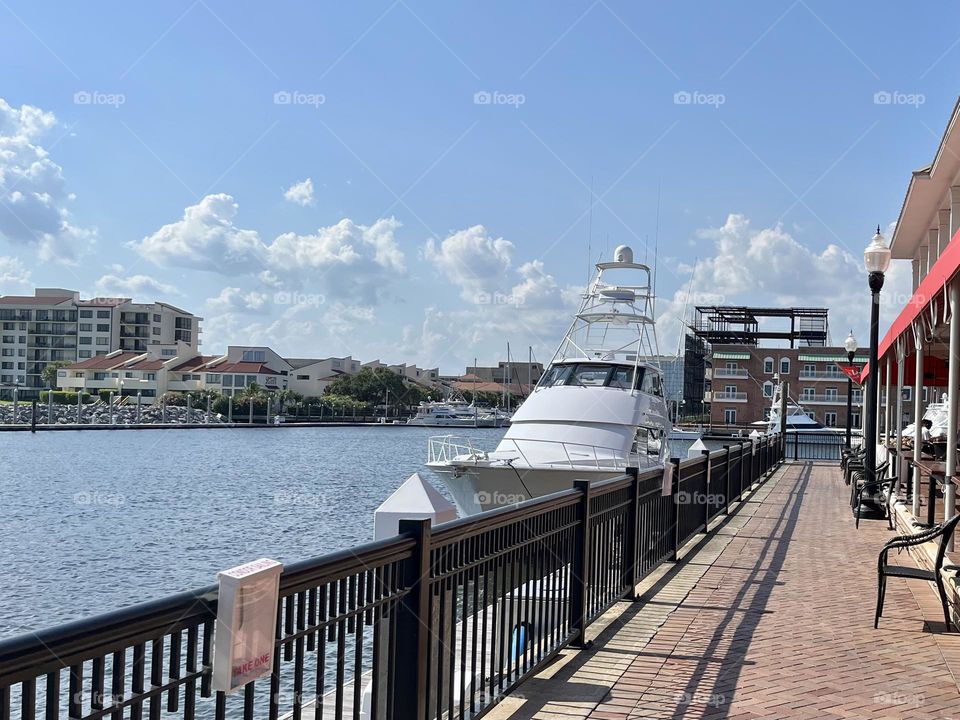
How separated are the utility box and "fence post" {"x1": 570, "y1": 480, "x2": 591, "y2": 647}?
4084 millimetres

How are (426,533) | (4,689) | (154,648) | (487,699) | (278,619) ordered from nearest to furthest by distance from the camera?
1. (4,689)
2. (154,648)
3. (278,619)
4. (426,533)
5. (487,699)

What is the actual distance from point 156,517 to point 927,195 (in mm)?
25192

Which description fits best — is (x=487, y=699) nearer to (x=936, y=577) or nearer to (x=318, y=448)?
(x=936, y=577)

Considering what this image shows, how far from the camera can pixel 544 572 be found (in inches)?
258

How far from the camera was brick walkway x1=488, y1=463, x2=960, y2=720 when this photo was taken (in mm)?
5859

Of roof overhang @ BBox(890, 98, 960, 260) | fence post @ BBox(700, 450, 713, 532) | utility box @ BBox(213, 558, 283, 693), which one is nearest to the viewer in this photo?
utility box @ BBox(213, 558, 283, 693)

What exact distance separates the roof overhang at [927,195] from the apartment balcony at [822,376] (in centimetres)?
8059

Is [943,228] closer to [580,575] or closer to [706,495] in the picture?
[706,495]

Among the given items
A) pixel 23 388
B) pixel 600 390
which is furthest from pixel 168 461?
pixel 23 388

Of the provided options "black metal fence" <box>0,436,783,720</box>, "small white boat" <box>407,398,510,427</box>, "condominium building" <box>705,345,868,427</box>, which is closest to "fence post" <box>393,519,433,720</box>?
"black metal fence" <box>0,436,783,720</box>

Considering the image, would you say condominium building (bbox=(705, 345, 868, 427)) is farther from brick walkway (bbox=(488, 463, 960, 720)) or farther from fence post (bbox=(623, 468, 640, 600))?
fence post (bbox=(623, 468, 640, 600))

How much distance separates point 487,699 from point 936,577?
4012 mm

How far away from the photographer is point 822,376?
107 meters

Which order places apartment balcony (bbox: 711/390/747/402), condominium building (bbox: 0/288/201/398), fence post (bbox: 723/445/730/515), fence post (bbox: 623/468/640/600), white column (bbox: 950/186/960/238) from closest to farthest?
1. fence post (bbox: 623/468/640/600)
2. fence post (bbox: 723/445/730/515)
3. white column (bbox: 950/186/960/238)
4. apartment balcony (bbox: 711/390/747/402)
5. condominium building (bbox: 0/288/201/398)
